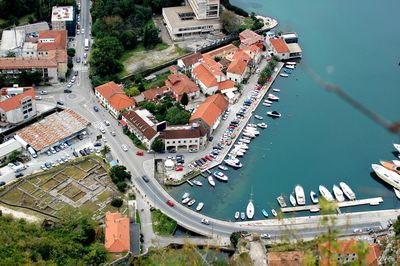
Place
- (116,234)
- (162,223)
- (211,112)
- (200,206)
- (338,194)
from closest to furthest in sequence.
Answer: (116,234)
(162,223)
(200,206)
(338,194)
(211,112)

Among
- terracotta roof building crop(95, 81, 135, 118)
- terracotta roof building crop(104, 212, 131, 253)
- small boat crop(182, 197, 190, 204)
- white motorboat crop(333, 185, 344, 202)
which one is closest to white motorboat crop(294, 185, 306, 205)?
white motorboat crop(333, 185, 344, 202)

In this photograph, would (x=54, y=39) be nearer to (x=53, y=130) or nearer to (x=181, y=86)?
(x=53, y=130)

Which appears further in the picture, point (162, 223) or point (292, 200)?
point (292, 200)

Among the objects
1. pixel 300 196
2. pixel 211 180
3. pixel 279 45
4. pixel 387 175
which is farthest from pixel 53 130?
pixel 387 175

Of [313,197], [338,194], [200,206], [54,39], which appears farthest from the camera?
[54,39]

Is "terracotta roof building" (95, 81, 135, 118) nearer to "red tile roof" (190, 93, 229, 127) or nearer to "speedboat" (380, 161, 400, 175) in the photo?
"red tile roof" (190, 93, 229, 127)

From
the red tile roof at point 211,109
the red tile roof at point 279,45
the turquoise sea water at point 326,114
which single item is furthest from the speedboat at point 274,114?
the red tile roof at point 279,45

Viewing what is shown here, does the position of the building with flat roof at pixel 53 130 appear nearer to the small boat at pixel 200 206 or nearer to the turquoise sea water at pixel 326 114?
the turquoise sea water at pixel 326 114
